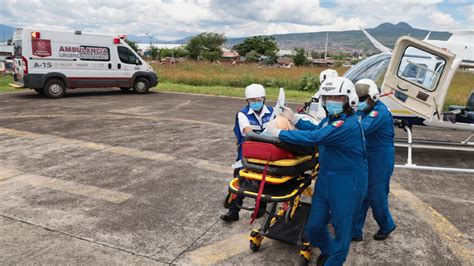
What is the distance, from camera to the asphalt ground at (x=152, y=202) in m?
3.58

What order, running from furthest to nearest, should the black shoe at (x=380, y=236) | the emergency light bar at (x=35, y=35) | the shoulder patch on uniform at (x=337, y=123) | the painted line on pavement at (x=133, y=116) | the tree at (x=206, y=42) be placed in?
the tree at (x=206, y=42)
the emergency light bar at (x=35, y=35)
the painted line on pavement at (x=133, y=116)
the black shoe at (x=380, y=236)
the shoulder patch on uniform at (x=337, y=123)

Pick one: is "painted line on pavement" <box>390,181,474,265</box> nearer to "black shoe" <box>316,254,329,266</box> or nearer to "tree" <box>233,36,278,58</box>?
"black shoe" <box>316,254,329,266</box>

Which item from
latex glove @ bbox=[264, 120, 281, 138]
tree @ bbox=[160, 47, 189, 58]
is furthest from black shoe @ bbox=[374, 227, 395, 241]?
tree @ bbox=[160, 47, 189, 58]

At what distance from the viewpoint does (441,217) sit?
4566 millimetres

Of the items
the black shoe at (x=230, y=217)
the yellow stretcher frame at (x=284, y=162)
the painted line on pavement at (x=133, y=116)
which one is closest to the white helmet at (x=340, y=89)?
the yellow stretcher frame at (x=284, y=162)

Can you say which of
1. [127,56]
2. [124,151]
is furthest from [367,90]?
[127,56]

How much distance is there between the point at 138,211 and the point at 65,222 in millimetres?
821

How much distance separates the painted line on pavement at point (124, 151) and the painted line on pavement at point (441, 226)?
2721 mm

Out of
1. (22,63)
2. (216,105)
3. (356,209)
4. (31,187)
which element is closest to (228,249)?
(356,209)

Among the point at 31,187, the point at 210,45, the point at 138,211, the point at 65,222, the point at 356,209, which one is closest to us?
the point at 356,209

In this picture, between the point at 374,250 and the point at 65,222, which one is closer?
the point at 374,250

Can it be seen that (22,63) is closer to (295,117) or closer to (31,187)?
(31,187)

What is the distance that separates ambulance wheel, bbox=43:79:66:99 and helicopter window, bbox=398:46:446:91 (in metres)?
12.2

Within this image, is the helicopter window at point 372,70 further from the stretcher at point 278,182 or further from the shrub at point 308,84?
the shrub at point 308,84
